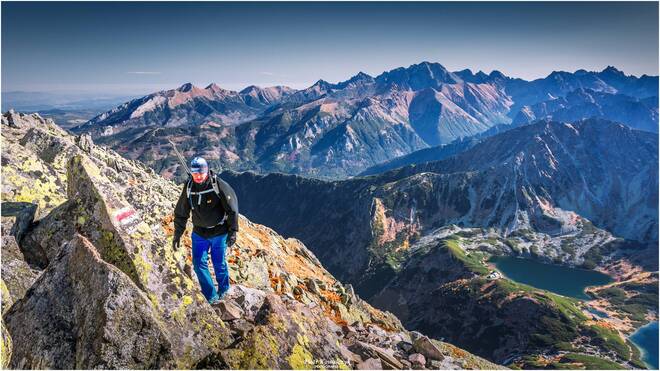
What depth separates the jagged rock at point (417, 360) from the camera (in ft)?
78.3

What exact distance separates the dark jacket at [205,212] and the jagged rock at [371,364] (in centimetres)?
880

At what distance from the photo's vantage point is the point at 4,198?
69.1 ft

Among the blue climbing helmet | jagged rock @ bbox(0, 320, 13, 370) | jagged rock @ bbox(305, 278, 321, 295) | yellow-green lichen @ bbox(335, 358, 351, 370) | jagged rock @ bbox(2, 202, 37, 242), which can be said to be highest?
the blue climbing helmet

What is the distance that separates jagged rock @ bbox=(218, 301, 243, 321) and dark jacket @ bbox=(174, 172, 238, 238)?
315 centimetres

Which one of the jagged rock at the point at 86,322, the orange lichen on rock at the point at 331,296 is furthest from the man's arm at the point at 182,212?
the orange lichen on rock at the point at 331,296

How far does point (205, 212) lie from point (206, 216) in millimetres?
191

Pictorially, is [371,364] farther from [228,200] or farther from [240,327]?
[228,200]

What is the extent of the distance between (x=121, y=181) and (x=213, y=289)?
345 inches

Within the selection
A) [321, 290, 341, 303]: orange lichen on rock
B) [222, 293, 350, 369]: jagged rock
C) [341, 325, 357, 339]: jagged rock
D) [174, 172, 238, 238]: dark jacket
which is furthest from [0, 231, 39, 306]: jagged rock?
[321, 290, 341, 303]: orange lichen on rock

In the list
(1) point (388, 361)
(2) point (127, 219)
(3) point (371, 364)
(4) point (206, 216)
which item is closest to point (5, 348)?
(2) point (127, 219)

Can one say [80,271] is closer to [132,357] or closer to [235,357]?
[132,357]

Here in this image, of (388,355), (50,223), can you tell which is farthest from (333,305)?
(50,223)

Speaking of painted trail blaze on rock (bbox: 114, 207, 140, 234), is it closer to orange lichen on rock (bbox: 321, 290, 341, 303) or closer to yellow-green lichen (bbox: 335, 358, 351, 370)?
yellow-green lichen (bbox: 335, 358, 351, 370)

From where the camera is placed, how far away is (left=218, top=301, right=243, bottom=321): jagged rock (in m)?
16.7
